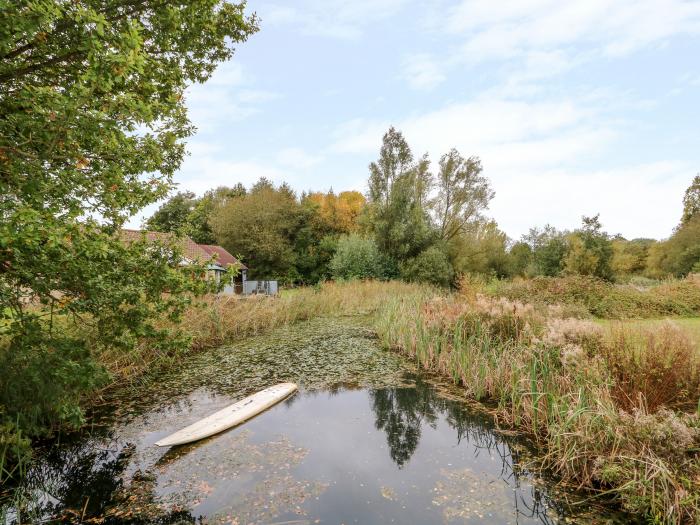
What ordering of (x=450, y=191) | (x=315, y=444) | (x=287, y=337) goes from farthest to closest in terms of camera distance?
(x=450, y=191) → (x=287, y=337) → (x=315, y=444)

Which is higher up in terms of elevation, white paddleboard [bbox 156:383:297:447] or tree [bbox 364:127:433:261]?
tree [bbox 364:127:433:261]

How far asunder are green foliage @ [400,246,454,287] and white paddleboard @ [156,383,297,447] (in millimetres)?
15733

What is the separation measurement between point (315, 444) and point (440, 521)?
A: 1820 millimetres

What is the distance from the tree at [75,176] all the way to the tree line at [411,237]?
40.4 ft

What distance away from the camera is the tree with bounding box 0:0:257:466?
2.66 metres

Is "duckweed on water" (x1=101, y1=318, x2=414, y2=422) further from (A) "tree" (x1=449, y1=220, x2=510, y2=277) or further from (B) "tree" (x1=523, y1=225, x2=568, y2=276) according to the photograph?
(B) "tree" (x1=523, y1=225, x2=568, y2=276)

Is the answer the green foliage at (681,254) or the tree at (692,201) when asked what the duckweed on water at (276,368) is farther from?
the tree at (692,201)

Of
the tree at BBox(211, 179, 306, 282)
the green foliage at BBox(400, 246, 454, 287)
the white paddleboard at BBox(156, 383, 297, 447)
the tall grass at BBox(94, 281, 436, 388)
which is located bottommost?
the white paddleboard at BBox(156, 383, 297, 447)

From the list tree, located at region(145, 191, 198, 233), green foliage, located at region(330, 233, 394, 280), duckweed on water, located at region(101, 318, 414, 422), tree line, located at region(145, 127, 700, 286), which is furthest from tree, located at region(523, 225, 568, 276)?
tree, located at region(145, 191, 198, 233)

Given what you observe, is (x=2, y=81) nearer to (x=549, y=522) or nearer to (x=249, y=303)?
(x=549, y=522)

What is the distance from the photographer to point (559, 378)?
14.6 ft

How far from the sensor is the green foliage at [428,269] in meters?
21.2

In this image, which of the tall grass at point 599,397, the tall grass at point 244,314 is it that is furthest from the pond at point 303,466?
the tall grass at point 244,314

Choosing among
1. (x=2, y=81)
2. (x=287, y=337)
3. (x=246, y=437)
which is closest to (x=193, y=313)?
(x=287, y=337)
